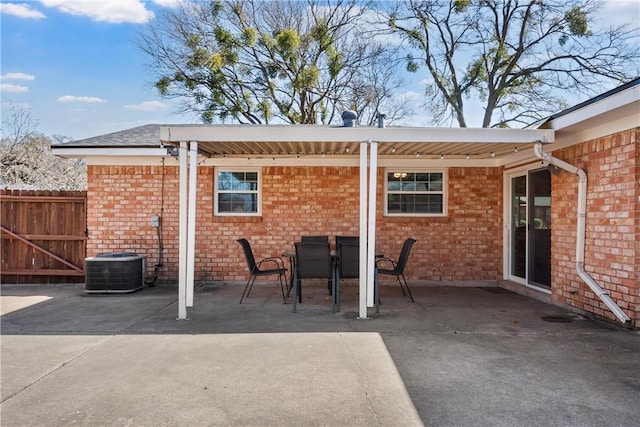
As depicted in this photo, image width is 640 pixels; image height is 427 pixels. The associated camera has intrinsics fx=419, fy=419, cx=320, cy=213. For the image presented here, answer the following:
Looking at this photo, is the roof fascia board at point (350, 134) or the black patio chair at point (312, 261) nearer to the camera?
the roof fascia board at point (350, 134)

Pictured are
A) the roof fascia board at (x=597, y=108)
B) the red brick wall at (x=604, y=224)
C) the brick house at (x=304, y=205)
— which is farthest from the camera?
the brick house at (x=304, y=205)

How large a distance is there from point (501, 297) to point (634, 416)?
13.4ft

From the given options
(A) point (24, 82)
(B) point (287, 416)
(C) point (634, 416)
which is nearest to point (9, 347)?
(B) point (287, 416)

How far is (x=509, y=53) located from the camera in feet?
56.1

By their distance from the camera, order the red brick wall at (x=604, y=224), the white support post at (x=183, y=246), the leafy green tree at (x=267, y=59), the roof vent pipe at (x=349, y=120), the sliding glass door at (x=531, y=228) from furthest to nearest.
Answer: the leafy green tree at (x=267, y=59)
the sliding glass door at (x=531, y=228)
the roof vent pipe at (x=349, y=120)
the white support post at (x=183, y=246)
the red brick wall at (x=604, y=224)

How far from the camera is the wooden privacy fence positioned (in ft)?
25.8

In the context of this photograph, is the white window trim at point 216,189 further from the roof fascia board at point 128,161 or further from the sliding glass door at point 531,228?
the sliding glass door at point 531,228

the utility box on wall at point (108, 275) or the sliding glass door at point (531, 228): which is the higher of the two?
the sliding glass door at point (531, 228)

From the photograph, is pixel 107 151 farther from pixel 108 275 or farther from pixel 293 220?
pixel 293 220

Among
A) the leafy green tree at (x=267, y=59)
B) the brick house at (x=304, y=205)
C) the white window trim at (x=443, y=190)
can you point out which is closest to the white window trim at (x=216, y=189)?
the brick house at (x=304, y=205)

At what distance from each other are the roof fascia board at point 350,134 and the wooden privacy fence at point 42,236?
404 cm

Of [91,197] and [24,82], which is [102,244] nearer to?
[91,197]

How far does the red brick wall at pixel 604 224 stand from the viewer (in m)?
4.55

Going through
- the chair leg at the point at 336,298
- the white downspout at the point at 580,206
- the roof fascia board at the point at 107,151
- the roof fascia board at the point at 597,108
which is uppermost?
the roof fascia board at the point at 597,108
